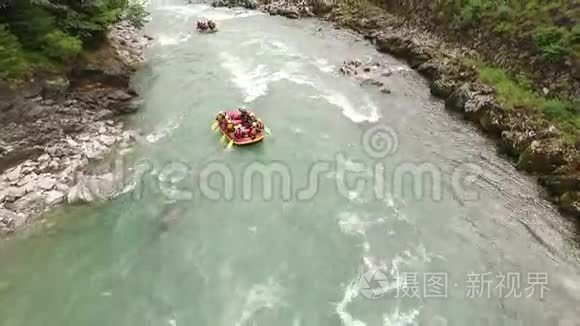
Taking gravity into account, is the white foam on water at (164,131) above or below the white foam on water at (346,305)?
below

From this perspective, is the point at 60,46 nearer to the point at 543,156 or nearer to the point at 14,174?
the point at 14,174

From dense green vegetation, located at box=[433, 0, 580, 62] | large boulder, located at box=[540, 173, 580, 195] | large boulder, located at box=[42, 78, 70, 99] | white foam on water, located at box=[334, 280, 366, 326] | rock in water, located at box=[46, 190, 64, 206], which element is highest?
dense green vegetation, located at box=[433, 0, 580, 62]

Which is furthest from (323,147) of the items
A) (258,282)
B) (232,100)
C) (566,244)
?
(566,244)

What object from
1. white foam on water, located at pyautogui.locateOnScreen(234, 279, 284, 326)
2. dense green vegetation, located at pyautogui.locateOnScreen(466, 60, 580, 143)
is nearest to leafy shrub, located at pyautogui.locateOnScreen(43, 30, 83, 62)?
white foam on water, located at pyautogui.locateOnScreen(234, 279, 284, 326)

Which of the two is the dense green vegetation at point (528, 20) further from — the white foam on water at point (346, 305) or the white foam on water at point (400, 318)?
the white foam on water at point (346, 305)

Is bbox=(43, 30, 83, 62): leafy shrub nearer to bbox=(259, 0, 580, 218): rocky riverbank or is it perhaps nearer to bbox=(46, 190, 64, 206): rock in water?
bbox=(46, 190, 64, 206): rock in water

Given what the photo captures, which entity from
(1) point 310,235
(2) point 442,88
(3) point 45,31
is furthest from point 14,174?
(2) point 442,88

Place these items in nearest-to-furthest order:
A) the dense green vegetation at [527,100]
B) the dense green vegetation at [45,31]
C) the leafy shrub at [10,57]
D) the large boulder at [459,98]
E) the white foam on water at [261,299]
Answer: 1. the white foam on water at [261,299]
2. the leafy shrub at [10,57]
3. the dense green vegetation at [45,31]
4. the dense green vegetation at [527,100]
5. the large boulder at [459,98]

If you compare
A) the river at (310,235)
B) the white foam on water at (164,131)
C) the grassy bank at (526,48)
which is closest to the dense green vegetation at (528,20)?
the grassy bank at (526,48)
